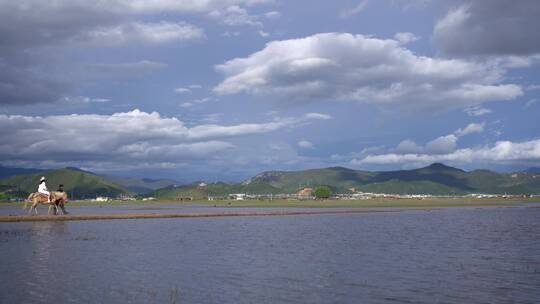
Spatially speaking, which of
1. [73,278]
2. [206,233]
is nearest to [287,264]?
[73,278]

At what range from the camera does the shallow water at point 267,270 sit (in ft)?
86.2

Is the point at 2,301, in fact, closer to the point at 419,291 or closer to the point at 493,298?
the point at 419,291

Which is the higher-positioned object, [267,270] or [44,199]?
[44,199]

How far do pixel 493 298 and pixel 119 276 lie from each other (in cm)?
2098

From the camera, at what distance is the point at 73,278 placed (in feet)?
100

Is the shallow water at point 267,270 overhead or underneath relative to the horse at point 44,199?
underneath

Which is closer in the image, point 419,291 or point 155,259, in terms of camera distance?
point 419,291

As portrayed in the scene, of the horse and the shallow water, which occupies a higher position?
the horse

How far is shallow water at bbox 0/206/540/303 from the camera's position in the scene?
1035 inches

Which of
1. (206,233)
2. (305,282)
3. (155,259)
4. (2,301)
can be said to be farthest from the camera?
(206,233)

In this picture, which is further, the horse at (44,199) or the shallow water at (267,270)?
the horse at (44,199)

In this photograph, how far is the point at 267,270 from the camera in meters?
34.5

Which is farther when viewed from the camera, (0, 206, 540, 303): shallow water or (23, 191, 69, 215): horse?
(23, 191, 69, 215): horse

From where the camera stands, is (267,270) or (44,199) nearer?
(267,270)
